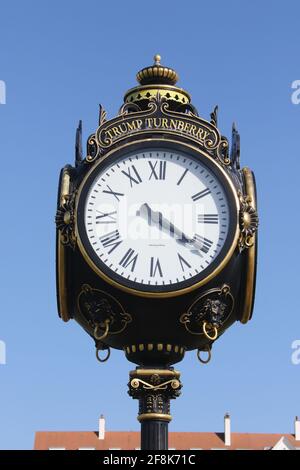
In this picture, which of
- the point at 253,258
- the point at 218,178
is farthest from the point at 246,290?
the point at 218,178

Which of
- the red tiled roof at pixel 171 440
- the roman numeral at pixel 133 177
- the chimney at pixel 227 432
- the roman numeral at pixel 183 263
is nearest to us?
the roman numeral at pixel 183 263

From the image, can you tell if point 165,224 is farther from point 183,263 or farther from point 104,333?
point 104,333

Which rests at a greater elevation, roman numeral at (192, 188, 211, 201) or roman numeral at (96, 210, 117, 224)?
roman numeral at (192, 188, 211, 201)

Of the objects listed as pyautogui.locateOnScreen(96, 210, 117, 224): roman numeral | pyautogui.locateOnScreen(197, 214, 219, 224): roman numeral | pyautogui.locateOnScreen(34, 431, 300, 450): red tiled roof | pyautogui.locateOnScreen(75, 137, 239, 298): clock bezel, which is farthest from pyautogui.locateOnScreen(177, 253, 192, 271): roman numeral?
pyautogui.locateOnScreen(34, 431, 300, 450): red tiled roof

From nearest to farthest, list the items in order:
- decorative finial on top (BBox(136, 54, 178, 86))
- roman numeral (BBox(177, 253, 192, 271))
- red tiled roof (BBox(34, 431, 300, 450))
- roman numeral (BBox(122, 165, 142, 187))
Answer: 1. roman numeral (BBox(177, 253, 192, 271))
2. roman numeral (BBox(122, 165, 142, 187))
3. decorative finial on top (BBox(136, 54, 178, 86))
4. red tiled roof (BBox(34, 431, 300, 450))

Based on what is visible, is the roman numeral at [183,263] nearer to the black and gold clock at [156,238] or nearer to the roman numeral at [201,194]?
the black and gold clock at [156,238]

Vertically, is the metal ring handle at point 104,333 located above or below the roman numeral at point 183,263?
below

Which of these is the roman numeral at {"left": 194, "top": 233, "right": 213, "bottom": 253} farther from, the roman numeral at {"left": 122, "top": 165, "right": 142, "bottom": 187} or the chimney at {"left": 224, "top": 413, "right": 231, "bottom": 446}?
the chimney at {"left": 224, "top": 413, "right": 231, "bottom": 446}

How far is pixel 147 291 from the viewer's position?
359 inches

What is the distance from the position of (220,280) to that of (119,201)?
95cm

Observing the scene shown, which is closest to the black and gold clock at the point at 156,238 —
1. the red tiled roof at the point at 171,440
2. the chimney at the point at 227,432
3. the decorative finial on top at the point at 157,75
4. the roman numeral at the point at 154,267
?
the roman numeral at the point at 154,267

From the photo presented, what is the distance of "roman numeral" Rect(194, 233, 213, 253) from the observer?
365 inches

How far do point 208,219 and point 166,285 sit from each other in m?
0.60

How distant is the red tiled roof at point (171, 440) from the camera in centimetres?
5503
